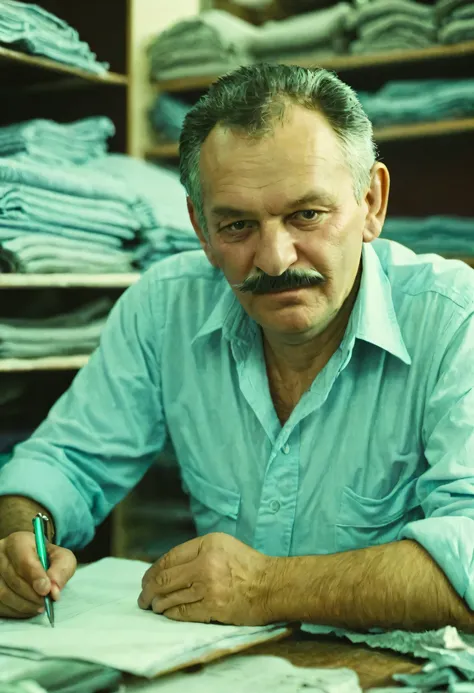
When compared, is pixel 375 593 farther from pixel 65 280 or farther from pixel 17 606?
pixel 65 280

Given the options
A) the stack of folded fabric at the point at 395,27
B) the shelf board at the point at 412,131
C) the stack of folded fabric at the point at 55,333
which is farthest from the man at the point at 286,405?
the stack of folded fabric at the point at 395,27

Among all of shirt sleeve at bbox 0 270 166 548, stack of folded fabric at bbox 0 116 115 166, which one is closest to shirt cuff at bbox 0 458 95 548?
shirt sleeve at bbox 0 270 166 548

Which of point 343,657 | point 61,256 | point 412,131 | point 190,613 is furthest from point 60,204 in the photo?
point 343,657

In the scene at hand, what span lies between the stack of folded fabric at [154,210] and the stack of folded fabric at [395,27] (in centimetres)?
73

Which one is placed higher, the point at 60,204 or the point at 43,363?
the point at 60,204

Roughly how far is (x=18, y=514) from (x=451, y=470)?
25.2 inches

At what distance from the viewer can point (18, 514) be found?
133 cm

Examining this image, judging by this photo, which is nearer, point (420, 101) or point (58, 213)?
point (58, 213)

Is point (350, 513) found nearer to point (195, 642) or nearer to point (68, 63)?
point (195, 642)

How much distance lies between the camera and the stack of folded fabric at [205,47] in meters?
2.70

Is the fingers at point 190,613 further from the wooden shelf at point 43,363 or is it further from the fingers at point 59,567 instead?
the wooden shelf at point 43,363

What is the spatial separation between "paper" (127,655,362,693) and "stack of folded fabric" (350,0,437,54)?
203 cm

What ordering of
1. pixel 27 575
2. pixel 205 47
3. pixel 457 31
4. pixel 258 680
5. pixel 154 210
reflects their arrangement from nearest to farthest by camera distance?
pixel 258 680 → pixel 27 575 → pixel 154 210 → pixel 457 31 → pixel 205 47

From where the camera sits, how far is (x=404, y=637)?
104 centimetres
